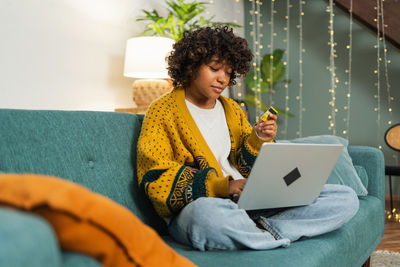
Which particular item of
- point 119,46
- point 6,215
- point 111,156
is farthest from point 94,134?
point 119,46

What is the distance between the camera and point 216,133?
1.46 meters

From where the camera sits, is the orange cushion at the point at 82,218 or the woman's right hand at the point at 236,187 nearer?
the orange cushion at the point at 82,218

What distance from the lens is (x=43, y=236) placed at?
362 millimetres

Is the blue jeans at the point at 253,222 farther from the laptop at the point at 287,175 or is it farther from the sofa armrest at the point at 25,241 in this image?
the sofa armrest at the point at 25,241

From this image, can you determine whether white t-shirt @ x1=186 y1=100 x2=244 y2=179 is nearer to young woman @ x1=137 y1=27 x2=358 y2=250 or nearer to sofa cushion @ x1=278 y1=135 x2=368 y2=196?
young woman @ x1=137 y1=27 x2=358 y2=250

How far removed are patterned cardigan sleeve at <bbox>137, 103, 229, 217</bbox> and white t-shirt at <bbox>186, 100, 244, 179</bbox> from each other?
0.21 m

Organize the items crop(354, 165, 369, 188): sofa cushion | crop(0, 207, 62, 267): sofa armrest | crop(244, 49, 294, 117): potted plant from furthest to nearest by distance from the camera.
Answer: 1. crop(244, 49, 294, 117): potted plant
2. crop(354, 165, 369, 188): sofa cushion
3. crop(0, 207, 62, 267): sofa armrest

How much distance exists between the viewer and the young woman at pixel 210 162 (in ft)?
3.40

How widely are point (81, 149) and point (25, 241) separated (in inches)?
32.5

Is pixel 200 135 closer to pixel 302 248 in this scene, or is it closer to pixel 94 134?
pixel 94 134

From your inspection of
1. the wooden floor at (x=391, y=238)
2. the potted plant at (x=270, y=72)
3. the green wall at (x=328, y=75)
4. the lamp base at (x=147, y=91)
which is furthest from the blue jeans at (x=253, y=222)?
the potted plant at (x=270, y=72)

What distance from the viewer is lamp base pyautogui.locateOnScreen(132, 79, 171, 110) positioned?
8.02 ft

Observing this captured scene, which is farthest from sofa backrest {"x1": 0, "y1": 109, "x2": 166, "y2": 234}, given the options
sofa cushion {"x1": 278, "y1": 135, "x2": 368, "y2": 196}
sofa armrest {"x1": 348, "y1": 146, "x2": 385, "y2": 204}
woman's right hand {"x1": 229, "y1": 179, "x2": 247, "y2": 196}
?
sofa armrest {"x1": 348, "y1": 146, "x2": 385, "y2": 204}

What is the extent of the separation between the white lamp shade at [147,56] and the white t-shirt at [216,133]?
1.07 m
